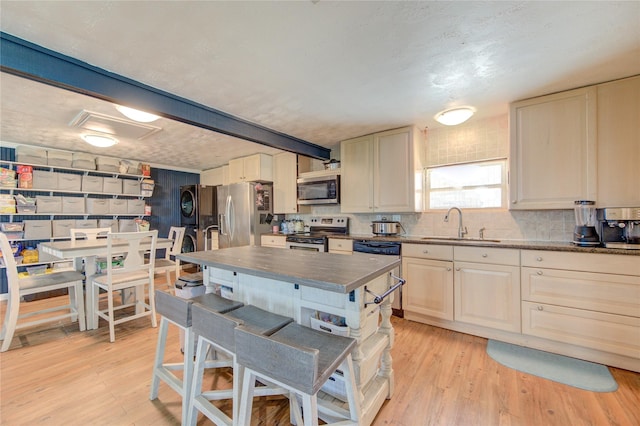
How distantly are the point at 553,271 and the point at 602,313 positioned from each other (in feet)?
1.29

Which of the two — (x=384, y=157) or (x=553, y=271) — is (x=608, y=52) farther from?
(x=384, y=157)

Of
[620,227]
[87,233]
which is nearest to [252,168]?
[87,233]

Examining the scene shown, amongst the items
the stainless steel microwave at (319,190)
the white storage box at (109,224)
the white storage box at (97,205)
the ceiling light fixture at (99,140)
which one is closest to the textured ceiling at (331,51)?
the ceiling light fixture at (99,140)

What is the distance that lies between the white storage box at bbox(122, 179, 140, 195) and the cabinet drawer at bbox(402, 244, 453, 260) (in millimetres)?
4722

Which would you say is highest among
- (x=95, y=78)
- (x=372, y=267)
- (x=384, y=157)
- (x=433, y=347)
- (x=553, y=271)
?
(x=95, y=78)

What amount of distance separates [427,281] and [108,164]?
521cm

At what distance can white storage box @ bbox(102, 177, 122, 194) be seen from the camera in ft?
14.2

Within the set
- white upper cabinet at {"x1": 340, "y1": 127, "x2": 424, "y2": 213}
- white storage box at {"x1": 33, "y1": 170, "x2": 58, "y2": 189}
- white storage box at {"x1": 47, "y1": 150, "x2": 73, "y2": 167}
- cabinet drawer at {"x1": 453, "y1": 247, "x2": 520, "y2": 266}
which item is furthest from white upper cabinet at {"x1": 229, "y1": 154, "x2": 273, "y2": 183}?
cabinet drawer at {"x1": 453, "y1": 247, "x2": 520, "y2": 266}

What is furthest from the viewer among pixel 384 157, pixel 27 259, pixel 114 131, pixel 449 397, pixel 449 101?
pixel 27 259

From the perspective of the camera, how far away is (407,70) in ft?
6.45

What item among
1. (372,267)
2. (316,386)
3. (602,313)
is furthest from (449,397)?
(602,313)

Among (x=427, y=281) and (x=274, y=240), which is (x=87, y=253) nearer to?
(x=274, y=240)

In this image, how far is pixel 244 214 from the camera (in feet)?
14.2

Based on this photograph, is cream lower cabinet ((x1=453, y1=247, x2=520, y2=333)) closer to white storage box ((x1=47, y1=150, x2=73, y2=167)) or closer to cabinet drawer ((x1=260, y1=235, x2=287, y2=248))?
cabinet drawer ((x1=260, y1=235, x2=287, y2=248))
